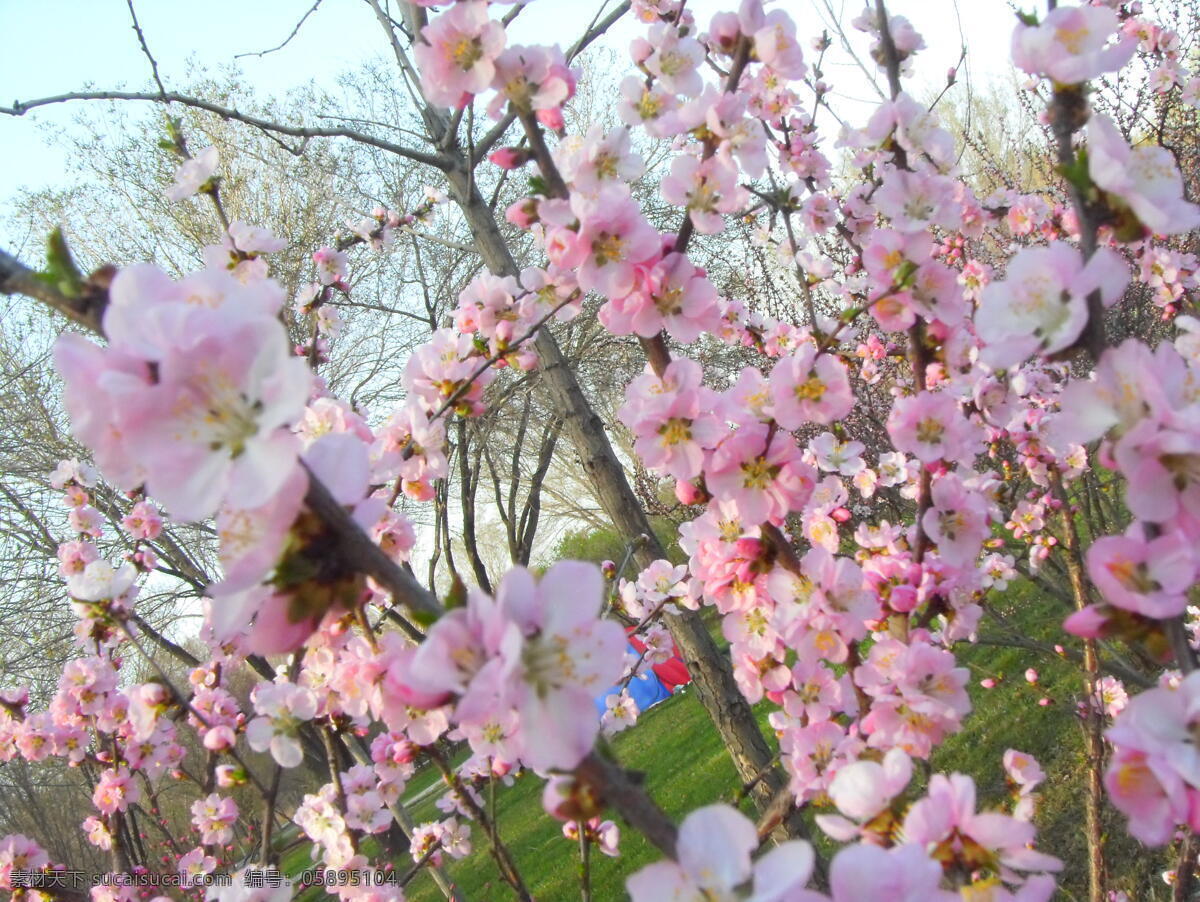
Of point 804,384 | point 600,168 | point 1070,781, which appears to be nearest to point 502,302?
point 600,168

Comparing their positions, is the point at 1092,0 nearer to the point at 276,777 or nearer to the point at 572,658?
the point at 572,658

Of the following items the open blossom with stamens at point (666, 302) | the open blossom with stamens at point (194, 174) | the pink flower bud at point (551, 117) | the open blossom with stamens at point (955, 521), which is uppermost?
the open blossom with stamens at point (194, 174)

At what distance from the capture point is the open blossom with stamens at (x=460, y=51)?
1288mm

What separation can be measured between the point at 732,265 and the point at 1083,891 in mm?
7316

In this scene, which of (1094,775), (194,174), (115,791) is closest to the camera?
(194,174)

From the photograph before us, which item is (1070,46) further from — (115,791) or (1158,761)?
(115,791)

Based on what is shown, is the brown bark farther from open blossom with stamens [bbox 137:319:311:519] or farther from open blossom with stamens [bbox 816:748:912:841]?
open blossom with stamens [bbox 137:319:311:519]

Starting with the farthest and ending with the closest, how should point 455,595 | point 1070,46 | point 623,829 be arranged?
point 623,829
point 1070,46
point 455,595

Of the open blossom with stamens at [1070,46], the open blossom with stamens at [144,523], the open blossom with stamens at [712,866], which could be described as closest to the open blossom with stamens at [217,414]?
the open blossom with stamens at [712,866]

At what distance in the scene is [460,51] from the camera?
133 cm

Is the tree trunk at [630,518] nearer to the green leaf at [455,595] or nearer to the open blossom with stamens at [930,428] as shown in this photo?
the open blossom with stamens at [930,428]

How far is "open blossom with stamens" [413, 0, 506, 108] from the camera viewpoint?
129 cm

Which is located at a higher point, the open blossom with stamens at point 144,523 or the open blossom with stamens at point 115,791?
the open blossom with stamens at point 144,523

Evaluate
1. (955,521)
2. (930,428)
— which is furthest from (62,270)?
(955,521)
